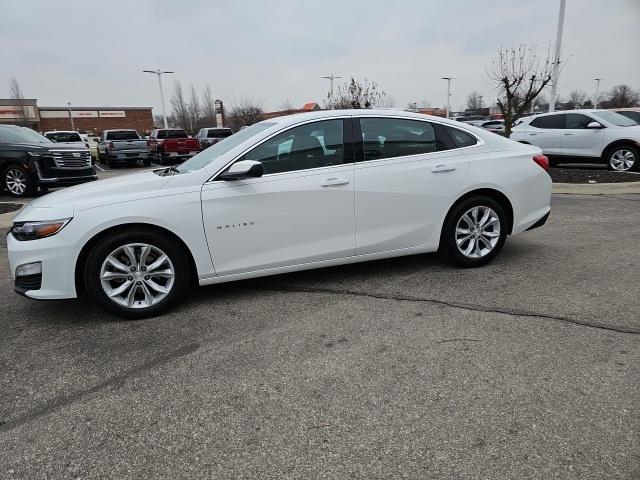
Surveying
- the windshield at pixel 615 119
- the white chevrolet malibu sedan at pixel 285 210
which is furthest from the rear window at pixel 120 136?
the white chevrolet malibu sedan at pixel 285 210

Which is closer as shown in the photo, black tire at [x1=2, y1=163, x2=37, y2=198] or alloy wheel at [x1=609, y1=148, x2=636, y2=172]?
black tire at [x1=2, y1=163, x2=37, y2=198]

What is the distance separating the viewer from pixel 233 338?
142 inches

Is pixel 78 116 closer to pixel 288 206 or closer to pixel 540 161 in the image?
pixel 288 206

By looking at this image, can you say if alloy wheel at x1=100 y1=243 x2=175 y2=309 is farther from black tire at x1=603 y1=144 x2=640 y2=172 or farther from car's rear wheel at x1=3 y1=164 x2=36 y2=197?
black tire at x1=603 y1=144 x2=640 y2=172

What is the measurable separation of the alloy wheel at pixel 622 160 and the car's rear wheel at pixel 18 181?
1429cm

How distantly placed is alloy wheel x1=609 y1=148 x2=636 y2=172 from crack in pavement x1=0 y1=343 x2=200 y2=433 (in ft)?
39.9

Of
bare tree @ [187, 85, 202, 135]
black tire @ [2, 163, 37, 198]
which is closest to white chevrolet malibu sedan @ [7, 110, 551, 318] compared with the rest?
black tire @ [2, 163, 37, 198]

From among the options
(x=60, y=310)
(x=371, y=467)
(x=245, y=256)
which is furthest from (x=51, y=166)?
(x=371, y=467)

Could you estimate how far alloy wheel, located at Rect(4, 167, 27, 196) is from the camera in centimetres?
1162

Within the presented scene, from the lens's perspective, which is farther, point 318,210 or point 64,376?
point 318,210

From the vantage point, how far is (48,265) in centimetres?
373

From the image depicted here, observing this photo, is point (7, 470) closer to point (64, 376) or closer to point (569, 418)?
point (64, 376)

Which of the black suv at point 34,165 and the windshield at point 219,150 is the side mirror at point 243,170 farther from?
the black suv at point 34,165

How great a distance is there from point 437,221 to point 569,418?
2.51 meters
